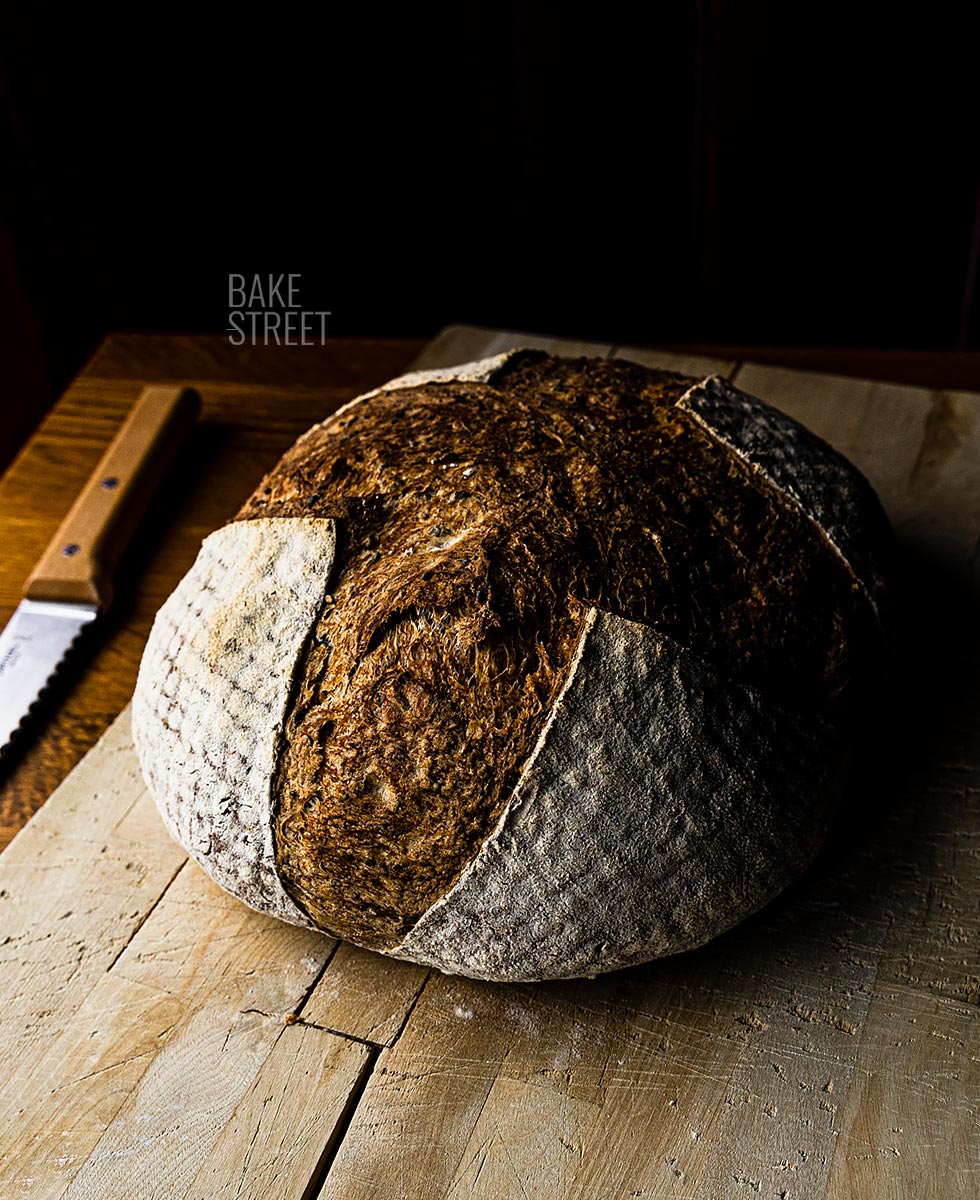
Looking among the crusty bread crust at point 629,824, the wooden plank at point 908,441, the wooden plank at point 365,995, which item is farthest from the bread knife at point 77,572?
the wooden plank at point 908,441

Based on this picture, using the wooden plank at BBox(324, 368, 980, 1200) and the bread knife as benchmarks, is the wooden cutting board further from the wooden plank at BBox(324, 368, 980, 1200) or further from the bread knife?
the bread knife

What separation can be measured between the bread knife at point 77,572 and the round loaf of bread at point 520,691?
1.22 ft

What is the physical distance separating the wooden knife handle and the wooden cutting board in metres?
0.35

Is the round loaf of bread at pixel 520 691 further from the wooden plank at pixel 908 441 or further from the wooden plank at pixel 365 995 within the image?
the wooden plank at pixel 908 441

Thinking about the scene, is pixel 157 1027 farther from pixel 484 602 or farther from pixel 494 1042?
pixel 484 602

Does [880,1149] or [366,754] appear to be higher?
[366,754]

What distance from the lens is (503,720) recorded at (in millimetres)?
1202

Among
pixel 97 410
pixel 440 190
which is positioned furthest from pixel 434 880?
pixel 440 190

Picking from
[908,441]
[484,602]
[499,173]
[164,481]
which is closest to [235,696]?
[484,602]

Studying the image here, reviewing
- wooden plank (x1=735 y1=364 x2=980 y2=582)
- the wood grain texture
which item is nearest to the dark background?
the wood grain texture

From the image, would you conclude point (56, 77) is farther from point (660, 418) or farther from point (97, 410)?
point (660, 418)

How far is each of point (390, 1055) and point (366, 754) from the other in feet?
1.06

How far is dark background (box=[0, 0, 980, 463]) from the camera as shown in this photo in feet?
8.50

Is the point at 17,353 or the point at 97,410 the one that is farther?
the point at 17,353
